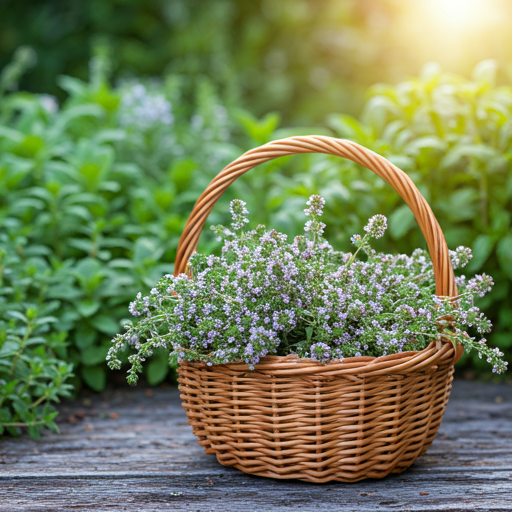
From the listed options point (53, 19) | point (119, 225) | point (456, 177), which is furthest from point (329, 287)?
point (53, 19)

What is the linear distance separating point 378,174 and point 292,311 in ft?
1.30

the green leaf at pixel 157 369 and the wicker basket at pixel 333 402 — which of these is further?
the green leaf at pixel 157 369

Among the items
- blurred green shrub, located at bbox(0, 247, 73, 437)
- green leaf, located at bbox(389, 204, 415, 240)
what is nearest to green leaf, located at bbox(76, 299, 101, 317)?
blurred green shrub, located at bbox(0, 247, 73, 437)

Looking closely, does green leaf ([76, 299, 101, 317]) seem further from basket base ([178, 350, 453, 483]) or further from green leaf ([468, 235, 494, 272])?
green leaf ([468, 235, 494, 272])

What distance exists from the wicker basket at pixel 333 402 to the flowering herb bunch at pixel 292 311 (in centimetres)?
5

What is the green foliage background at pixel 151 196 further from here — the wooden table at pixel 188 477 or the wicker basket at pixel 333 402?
the wicker basket at pixel 333 402

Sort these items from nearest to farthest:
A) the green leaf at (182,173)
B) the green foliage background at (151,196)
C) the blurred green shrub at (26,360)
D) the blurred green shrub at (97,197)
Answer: the blurred green shrub at (26,360) → the green foliage background at (151,196) → the blurred green shrub at (97,197) → the green leaf at (182,173)

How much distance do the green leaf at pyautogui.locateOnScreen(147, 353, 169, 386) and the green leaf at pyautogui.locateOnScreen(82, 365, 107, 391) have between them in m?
0.19

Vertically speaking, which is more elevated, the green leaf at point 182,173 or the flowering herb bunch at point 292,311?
the green leaf at point 182,173

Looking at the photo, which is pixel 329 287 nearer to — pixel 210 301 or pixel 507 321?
pixel 210 301

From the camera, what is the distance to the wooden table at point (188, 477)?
1366mm

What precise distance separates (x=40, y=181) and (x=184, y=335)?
190 centimetres

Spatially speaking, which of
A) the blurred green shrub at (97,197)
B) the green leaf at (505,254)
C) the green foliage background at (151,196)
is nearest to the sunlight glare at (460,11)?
the green foliage background at (151,196)

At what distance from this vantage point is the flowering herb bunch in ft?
4.52
